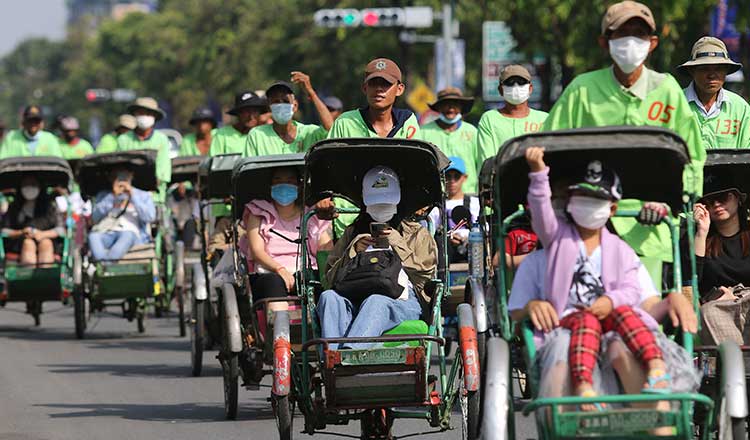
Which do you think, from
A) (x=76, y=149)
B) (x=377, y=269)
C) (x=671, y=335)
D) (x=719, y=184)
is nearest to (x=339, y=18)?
(x=76, y=149)

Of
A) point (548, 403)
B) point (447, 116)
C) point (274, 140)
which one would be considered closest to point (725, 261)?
point (548, 403)

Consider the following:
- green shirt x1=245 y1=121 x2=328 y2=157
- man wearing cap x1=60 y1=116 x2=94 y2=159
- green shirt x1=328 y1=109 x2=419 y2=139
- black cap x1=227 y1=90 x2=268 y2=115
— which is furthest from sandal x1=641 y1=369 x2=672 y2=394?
man wearing cap x1=60 y1=116 x2=94 y2=159

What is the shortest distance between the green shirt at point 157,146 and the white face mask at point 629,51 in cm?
1034

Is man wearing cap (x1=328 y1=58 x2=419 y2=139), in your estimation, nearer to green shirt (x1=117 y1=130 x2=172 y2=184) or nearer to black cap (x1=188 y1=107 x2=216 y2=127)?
green shirt (x1=117 y1=130 x2=172 y2=184)

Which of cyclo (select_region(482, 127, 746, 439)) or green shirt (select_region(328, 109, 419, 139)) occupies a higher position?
green shirt (select_region(328, 109, 419, 139))

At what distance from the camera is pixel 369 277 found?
32.1 ft

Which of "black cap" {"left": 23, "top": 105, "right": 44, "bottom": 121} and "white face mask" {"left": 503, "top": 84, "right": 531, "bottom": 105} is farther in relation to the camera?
"black cap" {"left": 23, "top": 105, "right": 44, "bottom": 121}

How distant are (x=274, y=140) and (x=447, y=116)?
3.01m

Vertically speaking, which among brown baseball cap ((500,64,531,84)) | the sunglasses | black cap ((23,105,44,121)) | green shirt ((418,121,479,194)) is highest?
black cap ((23,105,44,121))

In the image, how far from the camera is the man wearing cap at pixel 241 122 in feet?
55.3

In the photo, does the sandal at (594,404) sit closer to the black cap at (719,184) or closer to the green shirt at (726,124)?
the black cap at (719,184)

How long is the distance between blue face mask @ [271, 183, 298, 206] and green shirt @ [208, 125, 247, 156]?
14.6 ft

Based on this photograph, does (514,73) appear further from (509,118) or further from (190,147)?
(190,147)

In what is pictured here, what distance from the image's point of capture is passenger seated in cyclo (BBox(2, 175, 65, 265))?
19.1 metres
